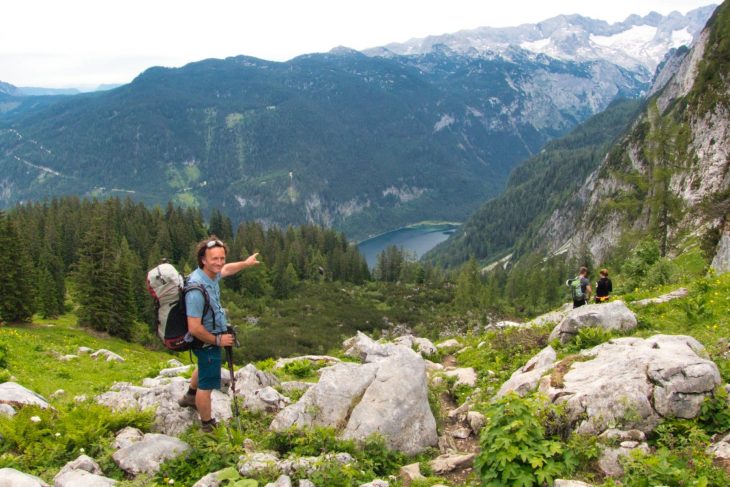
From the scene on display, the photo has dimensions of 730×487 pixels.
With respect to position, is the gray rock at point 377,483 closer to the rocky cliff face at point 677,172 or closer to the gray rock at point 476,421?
the gray rock at point 476,421

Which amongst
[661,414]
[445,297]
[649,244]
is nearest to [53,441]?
[661,414]

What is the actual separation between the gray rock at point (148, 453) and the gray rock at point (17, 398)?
3407 mm

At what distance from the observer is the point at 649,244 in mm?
31062

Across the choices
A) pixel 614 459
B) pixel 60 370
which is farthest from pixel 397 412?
pixel 60 370

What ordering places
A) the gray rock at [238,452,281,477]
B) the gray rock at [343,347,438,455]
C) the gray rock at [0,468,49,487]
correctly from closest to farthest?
the gray rock at [0,468,49,487] → the gray rock at [238,452,281,477] → the gray rock at [343,347,438,455]

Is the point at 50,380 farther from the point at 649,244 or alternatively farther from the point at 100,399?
the point at 649,244

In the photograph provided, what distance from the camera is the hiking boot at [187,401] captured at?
1148 cm

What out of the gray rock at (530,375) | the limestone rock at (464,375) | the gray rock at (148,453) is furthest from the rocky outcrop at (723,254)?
the gray rock at (148,453)

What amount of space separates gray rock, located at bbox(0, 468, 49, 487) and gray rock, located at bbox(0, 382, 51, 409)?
11.5 ft

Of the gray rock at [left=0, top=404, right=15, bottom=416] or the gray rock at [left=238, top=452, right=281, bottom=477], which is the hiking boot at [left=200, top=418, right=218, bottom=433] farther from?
the gray rock at [left=0, top=404, right=15, bottom=416]

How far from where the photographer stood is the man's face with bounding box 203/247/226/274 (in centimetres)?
1006

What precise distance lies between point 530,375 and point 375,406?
14.8 ft

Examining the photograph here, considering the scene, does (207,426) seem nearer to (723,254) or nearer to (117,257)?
(723,254)

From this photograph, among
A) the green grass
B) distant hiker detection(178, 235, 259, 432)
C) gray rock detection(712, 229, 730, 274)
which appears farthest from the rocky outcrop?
the green grass
